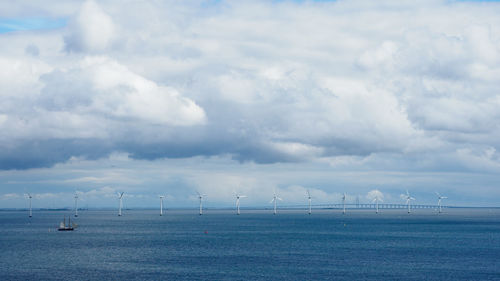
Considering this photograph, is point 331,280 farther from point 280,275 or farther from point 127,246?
point 127,246

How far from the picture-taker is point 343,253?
167375 millimetres

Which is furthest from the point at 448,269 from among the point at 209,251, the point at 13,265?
the point at 13,265

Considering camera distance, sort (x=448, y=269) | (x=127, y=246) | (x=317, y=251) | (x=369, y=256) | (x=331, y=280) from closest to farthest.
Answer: (x=331, y=280) < (x=448, y=269) < (x=369, y=256) < (x=317, y=251) < (x=127, y=246)

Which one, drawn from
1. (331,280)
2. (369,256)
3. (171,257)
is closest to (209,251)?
(171,257)

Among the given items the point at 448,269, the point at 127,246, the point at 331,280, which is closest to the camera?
the point at 331,280

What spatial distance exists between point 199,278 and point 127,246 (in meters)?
79.2

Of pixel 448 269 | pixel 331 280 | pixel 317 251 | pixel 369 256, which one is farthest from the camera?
pixel 317 251

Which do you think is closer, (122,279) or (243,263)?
(122,279)

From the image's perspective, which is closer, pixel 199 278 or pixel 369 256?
pixel 199 278

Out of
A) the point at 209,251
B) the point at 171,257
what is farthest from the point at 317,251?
the point at 171,257

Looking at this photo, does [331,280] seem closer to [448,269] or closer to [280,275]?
[280,275]

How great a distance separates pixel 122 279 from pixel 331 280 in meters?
44.5

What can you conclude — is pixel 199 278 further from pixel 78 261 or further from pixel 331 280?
pixel 78 261

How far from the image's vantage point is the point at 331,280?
119m
